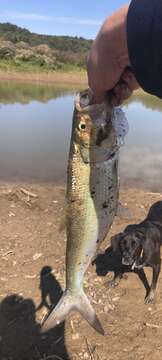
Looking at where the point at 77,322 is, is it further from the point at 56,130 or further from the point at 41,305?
the point at 56,130

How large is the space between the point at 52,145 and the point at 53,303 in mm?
10510

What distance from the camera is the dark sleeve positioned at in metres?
1.83

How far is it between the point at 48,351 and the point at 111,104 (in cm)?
342

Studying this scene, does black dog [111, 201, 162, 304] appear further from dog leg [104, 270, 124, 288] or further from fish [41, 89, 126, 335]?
fish [41, 89, 126, 335]

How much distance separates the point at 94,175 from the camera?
2910 millimetres

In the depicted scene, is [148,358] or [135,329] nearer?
[148,358]

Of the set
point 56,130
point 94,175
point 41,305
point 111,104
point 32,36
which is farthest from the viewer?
point 32,36

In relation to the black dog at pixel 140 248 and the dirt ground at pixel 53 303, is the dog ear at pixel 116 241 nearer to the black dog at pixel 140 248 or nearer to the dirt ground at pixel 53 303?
the black dog at pixel 140 248

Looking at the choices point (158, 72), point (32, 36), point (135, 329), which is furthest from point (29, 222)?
point (32, 36)

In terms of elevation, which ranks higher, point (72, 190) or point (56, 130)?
point (72, 190)

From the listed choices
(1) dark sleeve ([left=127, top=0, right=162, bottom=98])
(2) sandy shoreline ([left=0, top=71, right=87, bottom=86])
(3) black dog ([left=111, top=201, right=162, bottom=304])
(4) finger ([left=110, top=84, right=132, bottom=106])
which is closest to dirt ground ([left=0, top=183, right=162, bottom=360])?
(3) black dog ([left=111, top=201, right=162, bottom=304])

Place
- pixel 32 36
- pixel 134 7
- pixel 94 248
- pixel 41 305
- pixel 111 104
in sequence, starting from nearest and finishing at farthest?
pixel 134 7, pixel 111 104, pixel 94 248, pixel 41 305, pixel 32 36

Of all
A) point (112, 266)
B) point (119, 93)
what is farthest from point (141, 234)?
point (119, 93)

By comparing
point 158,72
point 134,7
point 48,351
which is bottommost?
point 48,351
